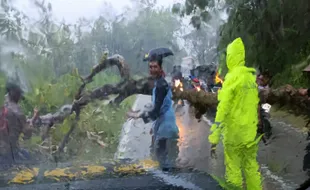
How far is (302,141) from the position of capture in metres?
5.59

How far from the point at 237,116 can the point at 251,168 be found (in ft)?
1.63

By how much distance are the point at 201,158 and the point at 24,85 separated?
4.81 feet

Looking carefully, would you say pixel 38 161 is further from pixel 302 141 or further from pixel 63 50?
pixel 302 141

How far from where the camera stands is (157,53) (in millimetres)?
4129

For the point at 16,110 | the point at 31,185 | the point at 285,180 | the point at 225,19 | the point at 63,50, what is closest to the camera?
the point at 31,185

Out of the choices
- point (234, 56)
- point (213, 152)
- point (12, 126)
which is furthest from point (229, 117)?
point (12, 126)

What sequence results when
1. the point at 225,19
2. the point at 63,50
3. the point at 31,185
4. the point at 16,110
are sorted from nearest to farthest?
1. the point at 31,185
2. the point at 16,110
3. the point at 63,50
4. the point at 225,19

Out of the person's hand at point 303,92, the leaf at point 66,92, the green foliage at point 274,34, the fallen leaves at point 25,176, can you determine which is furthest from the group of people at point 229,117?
the fallen leaves at point 25,176

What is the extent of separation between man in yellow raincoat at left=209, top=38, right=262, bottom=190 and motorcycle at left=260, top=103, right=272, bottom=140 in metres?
0.32

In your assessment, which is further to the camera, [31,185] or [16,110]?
[16,110]

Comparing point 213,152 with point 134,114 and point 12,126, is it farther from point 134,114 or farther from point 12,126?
point 12,126

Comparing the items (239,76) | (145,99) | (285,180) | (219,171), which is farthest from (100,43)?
(285,180)

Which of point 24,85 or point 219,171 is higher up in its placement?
point 24,85

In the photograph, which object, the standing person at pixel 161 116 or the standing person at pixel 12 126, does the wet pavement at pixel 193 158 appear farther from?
the standing person at pixel 12 126
